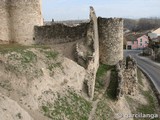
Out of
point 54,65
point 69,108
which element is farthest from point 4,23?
point 69,108

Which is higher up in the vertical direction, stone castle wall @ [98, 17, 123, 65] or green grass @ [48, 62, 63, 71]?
stone castle wall @ [98, 17, 123, 65]

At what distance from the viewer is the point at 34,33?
3416cm

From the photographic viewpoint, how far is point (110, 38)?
36.5 m

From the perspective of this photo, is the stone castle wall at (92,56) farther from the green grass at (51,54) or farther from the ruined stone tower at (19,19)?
the ruined stone tower at (19,19)

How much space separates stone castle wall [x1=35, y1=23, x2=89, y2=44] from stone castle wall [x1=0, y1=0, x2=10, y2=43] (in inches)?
114

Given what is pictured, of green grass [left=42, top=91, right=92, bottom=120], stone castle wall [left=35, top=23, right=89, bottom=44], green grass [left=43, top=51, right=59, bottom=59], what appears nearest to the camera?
green grass [left=42, top=91, right=92, bottom=120]

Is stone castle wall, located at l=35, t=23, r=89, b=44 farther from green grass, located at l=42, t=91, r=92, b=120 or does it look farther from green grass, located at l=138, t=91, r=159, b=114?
green grass, located at l=138, t=91, r=159, b=114

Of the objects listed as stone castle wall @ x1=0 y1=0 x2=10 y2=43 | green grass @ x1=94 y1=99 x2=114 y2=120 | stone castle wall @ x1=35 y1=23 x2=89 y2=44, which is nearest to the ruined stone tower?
stone castle wall @ x1=0 y1=0 x2=10 y2=43

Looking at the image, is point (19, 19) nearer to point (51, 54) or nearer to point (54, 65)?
point (51, 54)

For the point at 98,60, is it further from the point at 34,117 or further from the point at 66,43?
the point at 34,117

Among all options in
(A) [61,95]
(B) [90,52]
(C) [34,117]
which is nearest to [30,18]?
(B) [90,52]

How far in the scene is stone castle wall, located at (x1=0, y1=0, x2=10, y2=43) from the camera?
104 feet

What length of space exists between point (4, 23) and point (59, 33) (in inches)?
199

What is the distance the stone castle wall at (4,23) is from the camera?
104 ft
